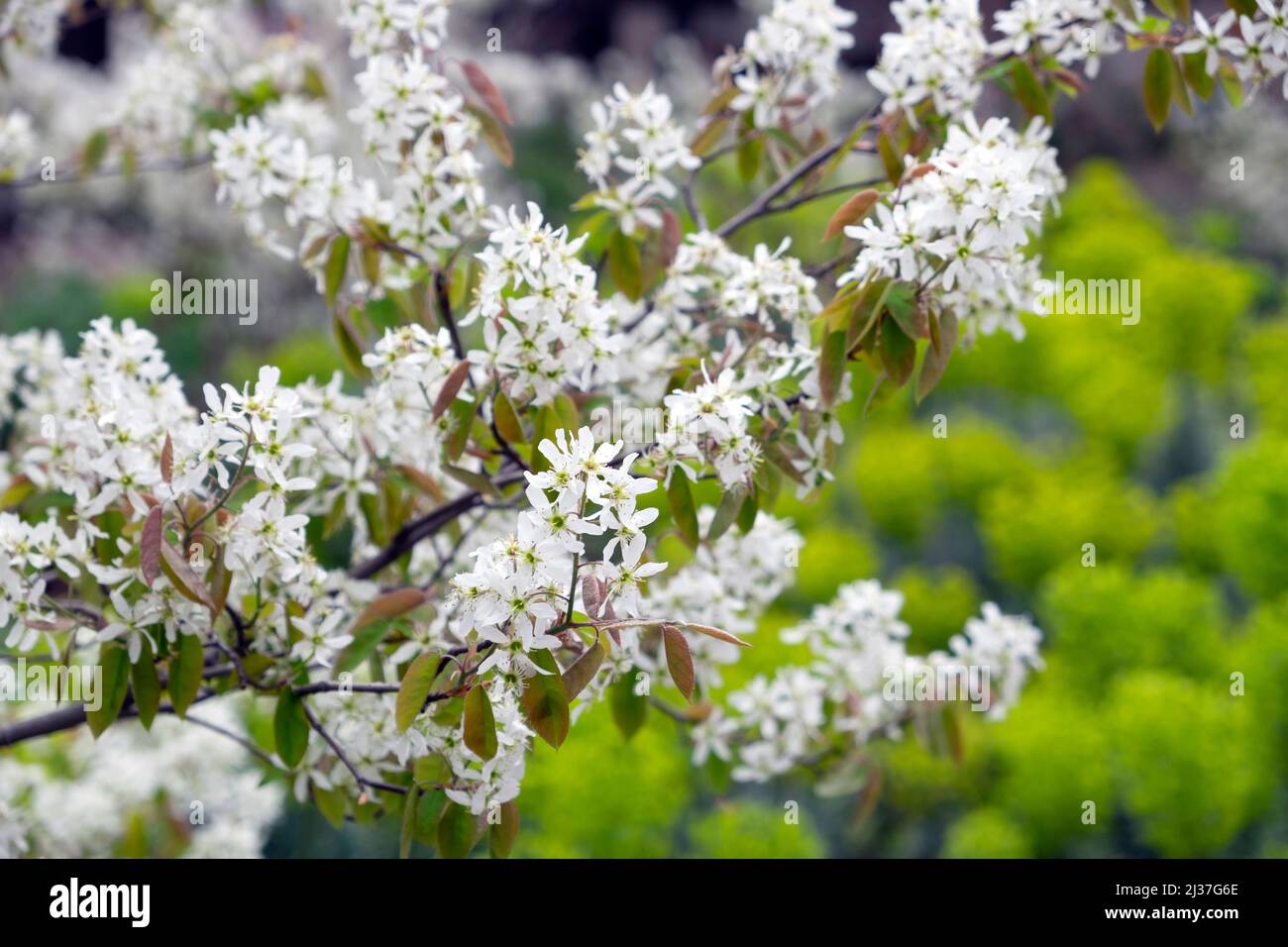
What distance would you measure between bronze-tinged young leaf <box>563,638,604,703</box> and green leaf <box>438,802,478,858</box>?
254 millimetres

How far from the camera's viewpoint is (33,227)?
1074 centimetres

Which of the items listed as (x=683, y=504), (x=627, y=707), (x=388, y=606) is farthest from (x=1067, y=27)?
(x=388, y=606)

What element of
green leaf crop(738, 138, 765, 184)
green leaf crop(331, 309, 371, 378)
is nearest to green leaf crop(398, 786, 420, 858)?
green leaf crop(331, 309, 371, 378)

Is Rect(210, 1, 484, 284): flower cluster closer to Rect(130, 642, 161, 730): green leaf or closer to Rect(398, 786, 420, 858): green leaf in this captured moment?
Rect(130, 642, 161, 730): green leaf

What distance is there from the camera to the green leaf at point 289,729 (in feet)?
5.13

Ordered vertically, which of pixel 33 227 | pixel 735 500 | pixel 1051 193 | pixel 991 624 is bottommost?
pixel 991 624

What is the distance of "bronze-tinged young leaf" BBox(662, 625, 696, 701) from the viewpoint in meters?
1.34

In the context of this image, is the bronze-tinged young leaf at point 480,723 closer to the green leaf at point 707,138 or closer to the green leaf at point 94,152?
the green leaf at point 707,138

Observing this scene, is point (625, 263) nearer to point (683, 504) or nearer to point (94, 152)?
point (683, 504)

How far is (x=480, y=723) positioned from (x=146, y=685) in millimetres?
488

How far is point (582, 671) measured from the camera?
1.31 m

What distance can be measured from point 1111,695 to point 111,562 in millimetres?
3118

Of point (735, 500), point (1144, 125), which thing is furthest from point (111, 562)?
point (1144, 125)

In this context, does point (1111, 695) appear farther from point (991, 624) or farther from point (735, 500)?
point (735, 500)
